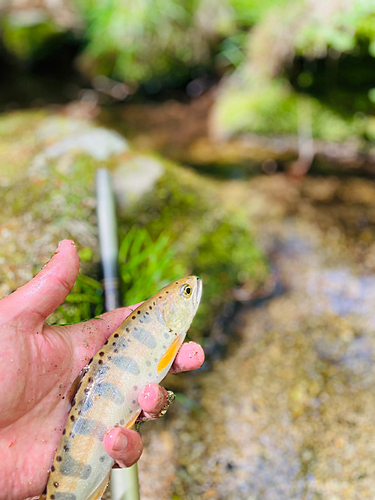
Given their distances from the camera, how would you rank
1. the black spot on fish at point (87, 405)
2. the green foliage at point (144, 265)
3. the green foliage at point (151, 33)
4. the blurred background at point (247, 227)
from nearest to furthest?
1. the black spot on fish at point (87, 405)
2. the blurred background at point (247, 227)
3. the green foliage at point (144, 265)
4. the green foliage at point (151, 33)

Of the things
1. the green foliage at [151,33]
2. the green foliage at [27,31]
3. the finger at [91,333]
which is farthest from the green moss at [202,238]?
the green foliage at [27,31]

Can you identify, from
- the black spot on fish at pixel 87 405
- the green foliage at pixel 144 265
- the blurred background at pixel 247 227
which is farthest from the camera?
the green foliage at pixel 144 265

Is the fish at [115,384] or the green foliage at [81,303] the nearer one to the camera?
the fish at [115,384]

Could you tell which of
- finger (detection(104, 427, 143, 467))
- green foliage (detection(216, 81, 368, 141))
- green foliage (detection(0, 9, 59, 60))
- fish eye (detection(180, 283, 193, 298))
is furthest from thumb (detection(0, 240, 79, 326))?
green foliage (detection(0, 9, 59, 60))

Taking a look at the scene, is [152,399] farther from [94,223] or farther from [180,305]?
[94,223]

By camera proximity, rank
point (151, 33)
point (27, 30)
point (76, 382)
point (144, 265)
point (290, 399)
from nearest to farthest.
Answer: point (76, 382) < point (290, 399) < point (144, 265) < point (151, 33) < point (27, 30)

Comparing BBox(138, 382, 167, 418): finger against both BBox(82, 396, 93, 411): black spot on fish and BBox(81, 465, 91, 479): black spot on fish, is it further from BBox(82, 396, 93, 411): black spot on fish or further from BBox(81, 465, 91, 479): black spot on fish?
BBox(81, 465, 91, 479): black spot on fish

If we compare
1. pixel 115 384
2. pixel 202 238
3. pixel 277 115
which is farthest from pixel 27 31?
pixel 115 384

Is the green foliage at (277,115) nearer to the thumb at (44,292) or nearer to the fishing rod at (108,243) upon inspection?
the fishing rod at (108,243)
